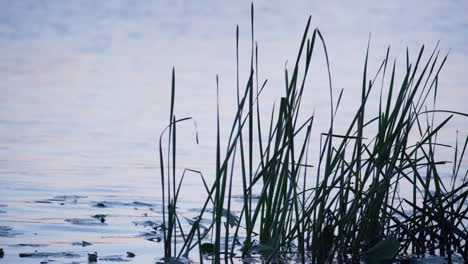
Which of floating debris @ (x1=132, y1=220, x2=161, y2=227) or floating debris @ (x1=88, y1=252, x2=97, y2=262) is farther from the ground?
floating debris @ (x1=132, y1=220, x2=161, y2=227)

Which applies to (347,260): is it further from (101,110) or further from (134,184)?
(101,110)

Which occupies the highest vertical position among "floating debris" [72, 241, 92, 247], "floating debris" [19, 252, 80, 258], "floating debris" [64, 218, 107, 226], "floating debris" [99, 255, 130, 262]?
"floating debris" [64, 218, 107, 226]

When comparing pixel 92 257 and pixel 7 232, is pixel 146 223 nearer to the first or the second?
pixel 7 232

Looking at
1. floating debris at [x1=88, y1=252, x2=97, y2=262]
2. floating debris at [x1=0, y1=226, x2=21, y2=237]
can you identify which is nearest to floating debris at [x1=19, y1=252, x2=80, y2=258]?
floating debris at [x1=88, y1=252, x2=97, y2=262]

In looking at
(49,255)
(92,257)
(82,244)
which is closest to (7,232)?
(82,244)

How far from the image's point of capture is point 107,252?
2.71 meters

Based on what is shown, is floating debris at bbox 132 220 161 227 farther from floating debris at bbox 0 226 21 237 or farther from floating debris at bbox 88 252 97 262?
floating debris at bbox 88 252 97 262

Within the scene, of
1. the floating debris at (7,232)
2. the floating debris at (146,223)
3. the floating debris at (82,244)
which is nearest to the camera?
the floating debris at (82,244)

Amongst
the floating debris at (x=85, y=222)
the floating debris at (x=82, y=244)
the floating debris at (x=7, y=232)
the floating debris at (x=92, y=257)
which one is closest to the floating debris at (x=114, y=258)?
the floating debris at (x=92, y=257)

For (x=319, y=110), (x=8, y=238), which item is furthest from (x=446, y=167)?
(x=319, y=110)

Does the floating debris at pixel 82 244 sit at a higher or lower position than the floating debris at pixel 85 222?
lower

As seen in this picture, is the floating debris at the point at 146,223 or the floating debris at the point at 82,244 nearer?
the floating debris at the point at 82,244

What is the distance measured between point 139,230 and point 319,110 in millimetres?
11589

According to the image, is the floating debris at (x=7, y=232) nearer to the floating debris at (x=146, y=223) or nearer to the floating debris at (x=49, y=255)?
the floating debris at (x=49, y=255)
